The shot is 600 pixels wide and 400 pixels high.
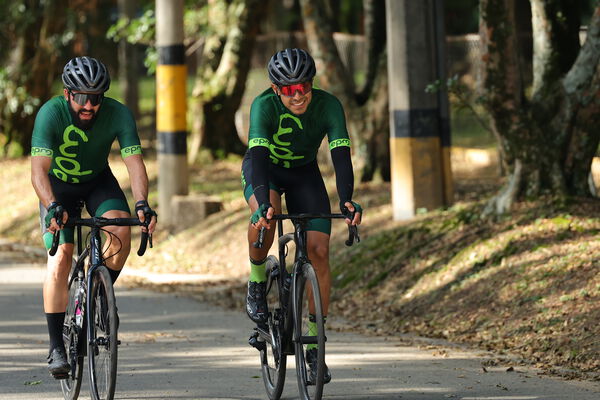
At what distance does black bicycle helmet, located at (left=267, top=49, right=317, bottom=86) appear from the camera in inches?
290

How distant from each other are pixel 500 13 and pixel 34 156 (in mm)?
5831

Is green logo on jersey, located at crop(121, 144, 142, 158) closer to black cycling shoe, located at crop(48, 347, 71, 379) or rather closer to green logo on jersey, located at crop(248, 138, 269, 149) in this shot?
green logo on jersey, located at crop(248, 138, 269, 149)

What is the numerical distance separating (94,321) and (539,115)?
20.3 ft

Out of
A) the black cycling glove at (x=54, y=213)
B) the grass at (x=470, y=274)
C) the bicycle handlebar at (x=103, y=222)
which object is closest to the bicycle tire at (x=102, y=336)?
the bicycle handlebar at (x=103, y=222)

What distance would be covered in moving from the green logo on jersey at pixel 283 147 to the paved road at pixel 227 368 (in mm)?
1435

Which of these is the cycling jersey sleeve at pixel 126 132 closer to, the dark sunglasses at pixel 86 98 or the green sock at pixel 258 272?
the dark sunglasses at pixel 86 98

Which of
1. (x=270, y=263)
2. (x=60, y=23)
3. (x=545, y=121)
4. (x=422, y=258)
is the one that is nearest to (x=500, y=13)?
(x=545, y=121)

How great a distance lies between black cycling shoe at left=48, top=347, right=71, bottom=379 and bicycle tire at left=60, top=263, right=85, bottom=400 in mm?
46

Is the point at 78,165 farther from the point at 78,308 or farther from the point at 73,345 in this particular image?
the point at 73,345

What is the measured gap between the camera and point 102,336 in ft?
23.3

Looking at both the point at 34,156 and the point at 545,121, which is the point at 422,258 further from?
the point at 34,156

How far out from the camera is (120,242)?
7469 millimetres

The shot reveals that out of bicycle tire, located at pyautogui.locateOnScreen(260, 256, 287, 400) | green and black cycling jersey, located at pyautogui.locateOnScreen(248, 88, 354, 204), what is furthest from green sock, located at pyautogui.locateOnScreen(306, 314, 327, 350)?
green and black cycling jersey, located at pyautogui.locateOnScreen(248, 88, 354, 204)

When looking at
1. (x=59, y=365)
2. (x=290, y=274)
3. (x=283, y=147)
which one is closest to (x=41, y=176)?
(x=59, y=365)
